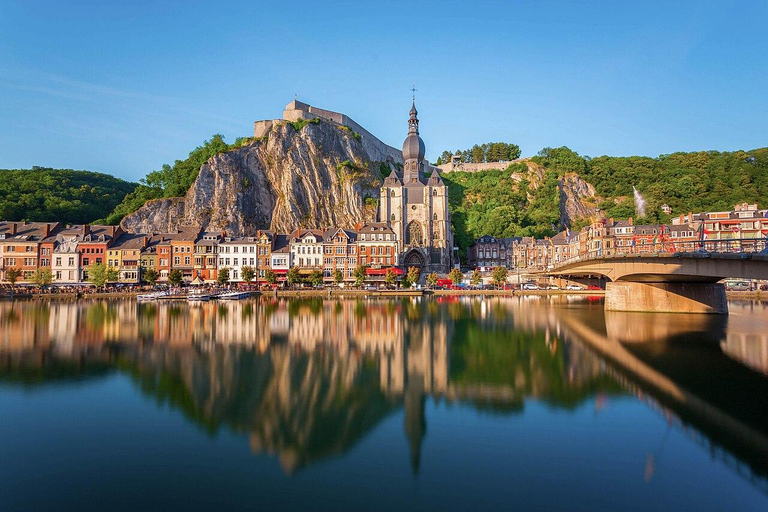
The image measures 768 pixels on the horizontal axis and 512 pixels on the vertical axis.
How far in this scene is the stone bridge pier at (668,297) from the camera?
38844 mm

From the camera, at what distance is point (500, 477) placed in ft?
37.1

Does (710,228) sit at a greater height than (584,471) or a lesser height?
greater

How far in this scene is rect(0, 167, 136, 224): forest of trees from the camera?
86250 millimetres

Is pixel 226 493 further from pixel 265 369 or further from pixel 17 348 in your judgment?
pixel 17 348

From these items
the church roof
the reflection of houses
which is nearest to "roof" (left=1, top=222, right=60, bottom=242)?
the church roof

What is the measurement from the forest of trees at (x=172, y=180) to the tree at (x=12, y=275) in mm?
20758

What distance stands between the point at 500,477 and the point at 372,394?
697 cm

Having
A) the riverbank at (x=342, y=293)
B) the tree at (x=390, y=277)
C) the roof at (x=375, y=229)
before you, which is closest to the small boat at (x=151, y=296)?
the riverbank at (x=342, y=293)

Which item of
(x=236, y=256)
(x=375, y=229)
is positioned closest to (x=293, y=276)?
(x=236, y=256)

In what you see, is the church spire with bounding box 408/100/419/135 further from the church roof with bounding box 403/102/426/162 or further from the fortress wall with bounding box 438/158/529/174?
the fortress wall with bounding box 438/158/529/174

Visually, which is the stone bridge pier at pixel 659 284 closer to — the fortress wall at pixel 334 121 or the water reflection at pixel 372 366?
the water reflection at pixel 372 366

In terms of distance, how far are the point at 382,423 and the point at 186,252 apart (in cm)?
6650

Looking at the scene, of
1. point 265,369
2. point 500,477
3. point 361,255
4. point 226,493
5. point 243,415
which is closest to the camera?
point 226,493

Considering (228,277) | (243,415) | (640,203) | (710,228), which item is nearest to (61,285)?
(228,277)
